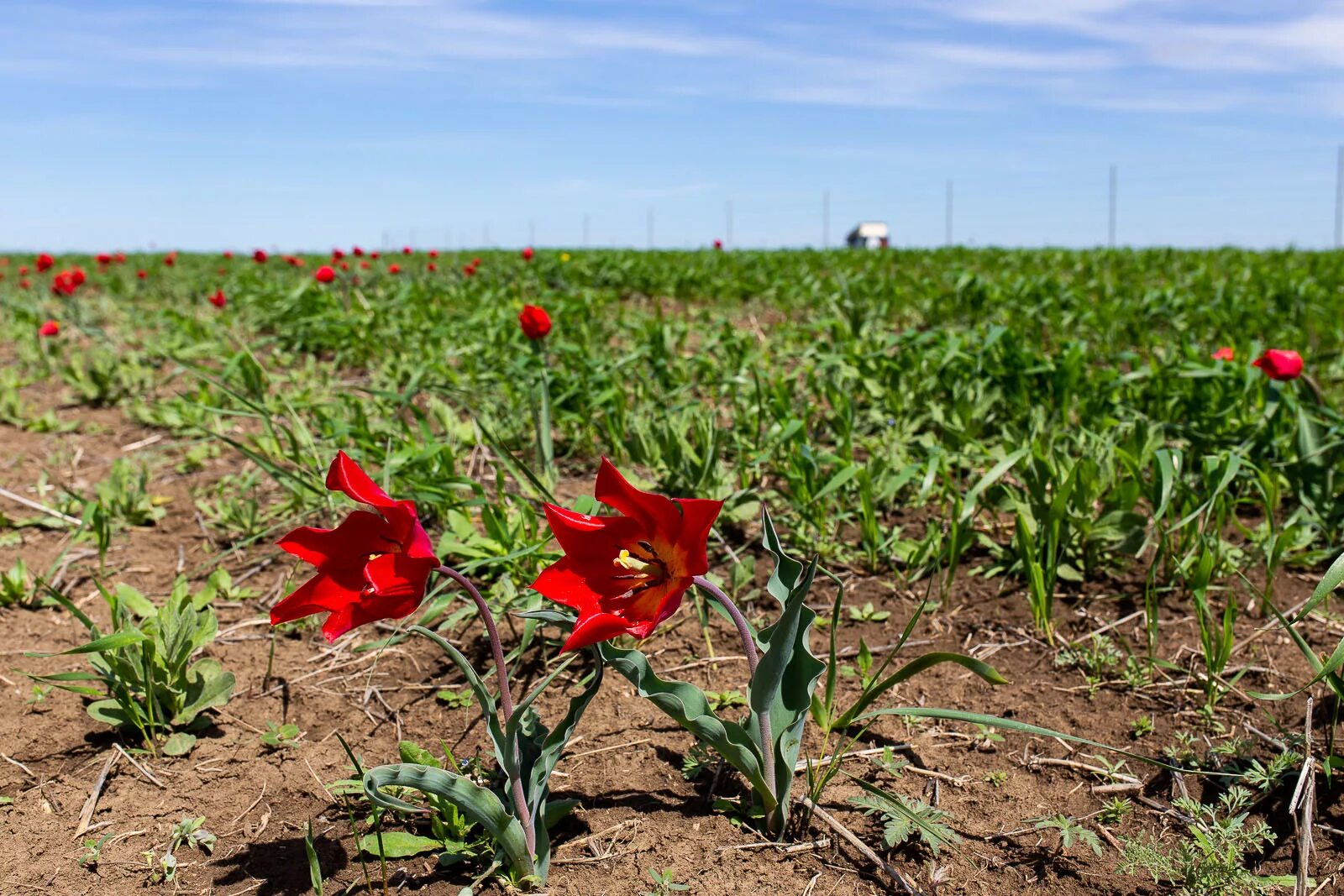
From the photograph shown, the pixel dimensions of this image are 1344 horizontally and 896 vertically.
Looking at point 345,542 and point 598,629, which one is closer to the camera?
point 598,629

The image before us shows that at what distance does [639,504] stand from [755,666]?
0.37 m

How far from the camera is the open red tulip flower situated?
122cm

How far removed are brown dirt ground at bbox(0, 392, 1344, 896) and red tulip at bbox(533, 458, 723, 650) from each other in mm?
598

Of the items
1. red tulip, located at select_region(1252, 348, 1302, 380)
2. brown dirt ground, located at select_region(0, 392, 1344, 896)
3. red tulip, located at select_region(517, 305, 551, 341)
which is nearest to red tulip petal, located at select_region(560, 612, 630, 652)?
brown dirt ground, located at select_region(0, 392, 1344, 896)

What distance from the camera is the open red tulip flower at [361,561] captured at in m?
1.22

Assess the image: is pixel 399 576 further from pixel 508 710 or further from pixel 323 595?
pixel 508 710

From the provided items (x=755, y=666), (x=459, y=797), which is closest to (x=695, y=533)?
(x=755, y=666)

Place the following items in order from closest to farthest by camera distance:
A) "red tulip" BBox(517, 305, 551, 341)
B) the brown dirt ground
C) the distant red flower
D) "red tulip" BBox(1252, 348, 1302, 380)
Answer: the brown dirt ground, "red tulip" BBox(1252, 348, 1302, 380), "red tulip" BBox(517, 305, 551, 341), the distant red flower

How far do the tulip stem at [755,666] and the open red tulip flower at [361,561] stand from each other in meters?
0.39

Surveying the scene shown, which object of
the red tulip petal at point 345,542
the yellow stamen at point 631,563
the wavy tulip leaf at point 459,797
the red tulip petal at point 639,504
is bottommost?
the wavy tulip leaf at point 459,797

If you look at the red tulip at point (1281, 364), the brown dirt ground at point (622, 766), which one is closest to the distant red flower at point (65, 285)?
the brown dirt ground at point (622, 766)

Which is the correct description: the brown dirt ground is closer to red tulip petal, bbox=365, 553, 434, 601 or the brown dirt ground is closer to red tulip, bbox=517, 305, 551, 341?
red tulip petal, bbox=365, 553, 434, 601

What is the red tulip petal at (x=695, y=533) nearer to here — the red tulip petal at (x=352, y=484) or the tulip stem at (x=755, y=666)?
the tulip stem at (x=755, y=666)

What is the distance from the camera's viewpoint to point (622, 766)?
193 cm
